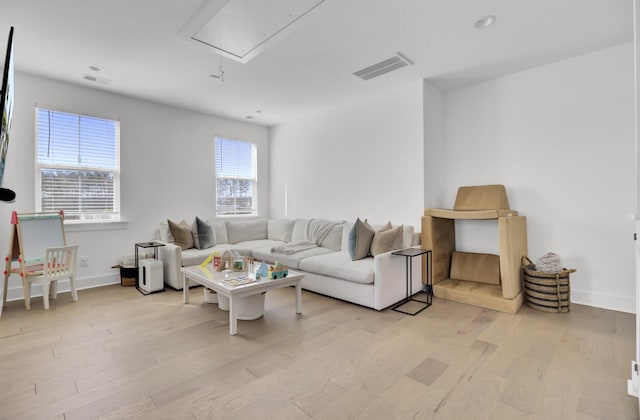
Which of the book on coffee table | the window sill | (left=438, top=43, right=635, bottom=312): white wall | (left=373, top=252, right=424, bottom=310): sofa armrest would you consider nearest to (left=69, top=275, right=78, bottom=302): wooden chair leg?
the window sill

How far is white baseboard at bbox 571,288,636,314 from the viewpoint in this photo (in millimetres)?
2992

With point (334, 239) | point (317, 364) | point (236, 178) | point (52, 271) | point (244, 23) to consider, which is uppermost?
point (244, 23)

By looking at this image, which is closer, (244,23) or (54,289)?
(244,23)

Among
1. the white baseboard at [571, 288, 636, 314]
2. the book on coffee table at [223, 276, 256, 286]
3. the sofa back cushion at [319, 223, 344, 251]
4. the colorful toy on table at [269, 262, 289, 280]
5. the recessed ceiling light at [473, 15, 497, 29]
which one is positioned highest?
the recessed ceiling light at [473, 15, 497, 29]

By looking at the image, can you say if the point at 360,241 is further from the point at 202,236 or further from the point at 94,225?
the point at 94,225

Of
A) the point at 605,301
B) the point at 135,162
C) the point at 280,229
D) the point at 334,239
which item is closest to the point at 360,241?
the point at 334,239

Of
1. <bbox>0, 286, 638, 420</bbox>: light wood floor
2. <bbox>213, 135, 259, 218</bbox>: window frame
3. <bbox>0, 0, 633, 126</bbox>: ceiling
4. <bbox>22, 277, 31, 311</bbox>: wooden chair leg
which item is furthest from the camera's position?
<bbox>213, 135, 259, 218</bbox>: window frame

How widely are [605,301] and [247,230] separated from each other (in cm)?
472

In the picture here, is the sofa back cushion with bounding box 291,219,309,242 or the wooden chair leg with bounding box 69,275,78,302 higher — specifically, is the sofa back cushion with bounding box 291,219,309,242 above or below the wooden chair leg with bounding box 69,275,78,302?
above

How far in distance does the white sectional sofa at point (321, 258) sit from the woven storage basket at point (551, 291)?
1161 millimetres

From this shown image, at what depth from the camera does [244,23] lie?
251cm

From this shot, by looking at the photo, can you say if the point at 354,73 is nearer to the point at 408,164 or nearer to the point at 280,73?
the point at 280,73

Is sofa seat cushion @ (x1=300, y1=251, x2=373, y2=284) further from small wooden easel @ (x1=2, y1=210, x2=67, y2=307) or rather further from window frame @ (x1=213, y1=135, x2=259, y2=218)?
small wooden easel @ (x1=2, y1=210, x2=67, y2=307)

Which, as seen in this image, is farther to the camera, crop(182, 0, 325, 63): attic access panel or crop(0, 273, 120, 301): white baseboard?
crop(0, 273, 120, 301): white baseboard
